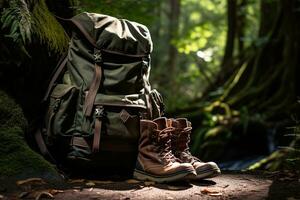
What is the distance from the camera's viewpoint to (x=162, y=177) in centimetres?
306

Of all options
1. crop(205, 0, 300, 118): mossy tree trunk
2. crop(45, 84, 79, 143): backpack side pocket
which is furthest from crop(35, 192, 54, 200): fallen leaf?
crop(205, 0, 300, 118): mossy tree trunk

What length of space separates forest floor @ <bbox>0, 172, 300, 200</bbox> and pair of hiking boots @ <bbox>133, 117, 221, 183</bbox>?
0.07m

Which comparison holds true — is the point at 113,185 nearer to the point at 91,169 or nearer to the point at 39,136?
the point at 91,169

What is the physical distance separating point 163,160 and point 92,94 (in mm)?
693

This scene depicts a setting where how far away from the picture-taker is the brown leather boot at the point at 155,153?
10.1 feet

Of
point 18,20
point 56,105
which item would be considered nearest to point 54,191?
point 56,105

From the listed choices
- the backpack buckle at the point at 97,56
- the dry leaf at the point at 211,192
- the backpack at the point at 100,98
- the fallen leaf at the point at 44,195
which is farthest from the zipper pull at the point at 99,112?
the dry leaf at the point at 211,192

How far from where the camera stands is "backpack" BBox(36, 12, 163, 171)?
3141 mm

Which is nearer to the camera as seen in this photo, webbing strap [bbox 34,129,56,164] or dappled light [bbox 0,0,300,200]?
dappled light [bbox 0,0,300,200]

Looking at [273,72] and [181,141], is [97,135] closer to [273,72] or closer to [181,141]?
[181,141]

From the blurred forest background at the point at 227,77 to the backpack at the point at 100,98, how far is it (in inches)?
10.2

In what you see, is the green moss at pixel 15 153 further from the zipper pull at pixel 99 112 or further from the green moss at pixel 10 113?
the zipper pull at pixel 99 112

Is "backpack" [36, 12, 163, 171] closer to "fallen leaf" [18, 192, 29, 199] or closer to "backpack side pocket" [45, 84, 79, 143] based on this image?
"backpack side pocket" [45, 84, 79, 143]

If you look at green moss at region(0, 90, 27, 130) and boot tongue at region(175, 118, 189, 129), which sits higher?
green moss at region(0, 90, 27, 130)
